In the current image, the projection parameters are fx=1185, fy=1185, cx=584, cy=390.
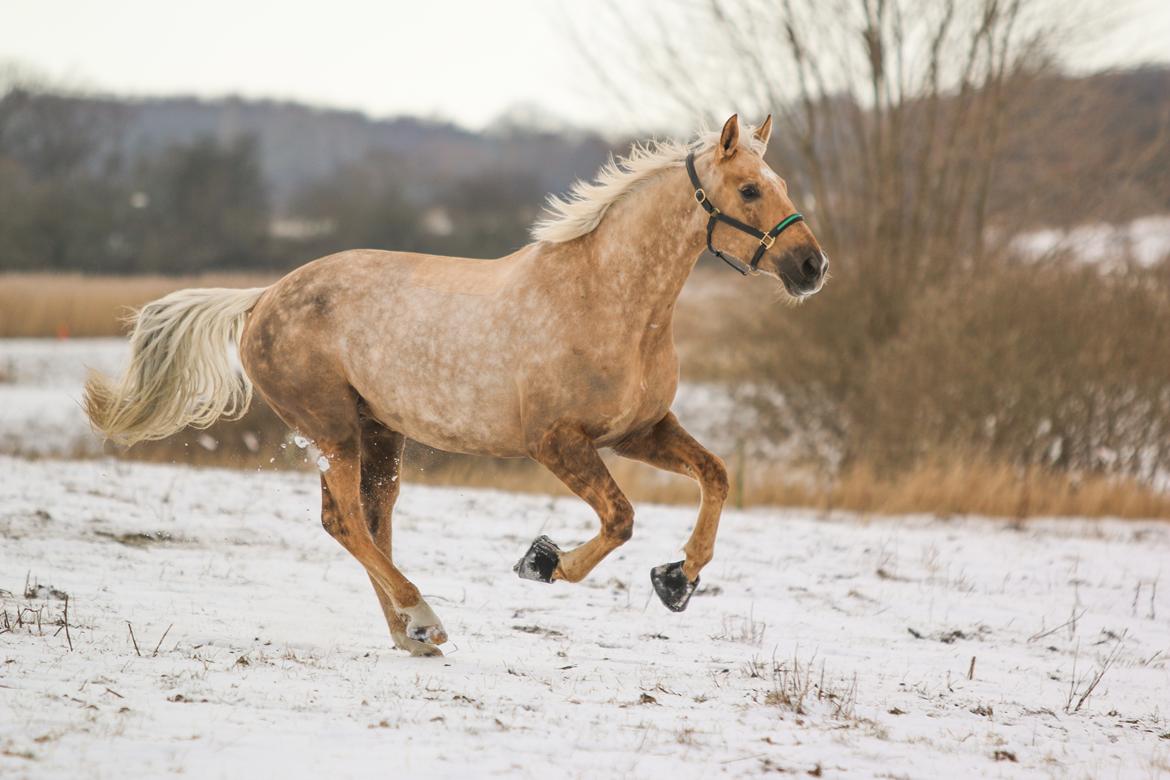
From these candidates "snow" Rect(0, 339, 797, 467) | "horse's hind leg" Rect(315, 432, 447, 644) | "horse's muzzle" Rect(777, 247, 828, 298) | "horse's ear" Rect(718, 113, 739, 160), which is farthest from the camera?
"snow" Rect(0, 339, 797, 467)

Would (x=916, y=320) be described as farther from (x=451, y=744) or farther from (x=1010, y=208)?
(x=451, y=744)

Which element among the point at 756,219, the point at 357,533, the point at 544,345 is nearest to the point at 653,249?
the point at 756,219

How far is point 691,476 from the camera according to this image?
199 inches

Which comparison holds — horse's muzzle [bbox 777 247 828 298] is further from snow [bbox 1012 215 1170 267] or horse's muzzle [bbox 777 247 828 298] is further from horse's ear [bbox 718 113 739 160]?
snow [bbox 1012 215 1170 267]

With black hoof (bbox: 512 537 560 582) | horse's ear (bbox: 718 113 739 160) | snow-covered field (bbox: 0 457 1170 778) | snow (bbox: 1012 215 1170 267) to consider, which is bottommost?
snow-covered field (bbox: 0 457 1170 778)

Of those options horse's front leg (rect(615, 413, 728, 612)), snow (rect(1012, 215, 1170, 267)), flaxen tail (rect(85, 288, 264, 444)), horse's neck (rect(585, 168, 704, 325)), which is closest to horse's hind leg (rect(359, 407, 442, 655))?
flaxen tail (rect(85, 288, 264, 444))

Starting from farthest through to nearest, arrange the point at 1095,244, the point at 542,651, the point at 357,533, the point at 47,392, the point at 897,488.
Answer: the point at 47,392, the point at 1095,244, the point at 897,488, the point at 542,651, the point at 357,533

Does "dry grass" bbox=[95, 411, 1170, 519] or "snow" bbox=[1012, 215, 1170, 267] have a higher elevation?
"snow" bbox=[1012, 215, 1170, 267]

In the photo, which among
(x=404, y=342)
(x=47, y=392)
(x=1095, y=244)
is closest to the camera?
(x=404, y=342)

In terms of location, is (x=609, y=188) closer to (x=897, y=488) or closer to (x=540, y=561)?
(x=540, y=561)

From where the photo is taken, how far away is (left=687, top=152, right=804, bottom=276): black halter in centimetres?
465

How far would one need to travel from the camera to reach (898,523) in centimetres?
1112

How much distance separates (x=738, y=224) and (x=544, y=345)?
3.02ft

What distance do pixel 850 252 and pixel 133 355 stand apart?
38.3ft
